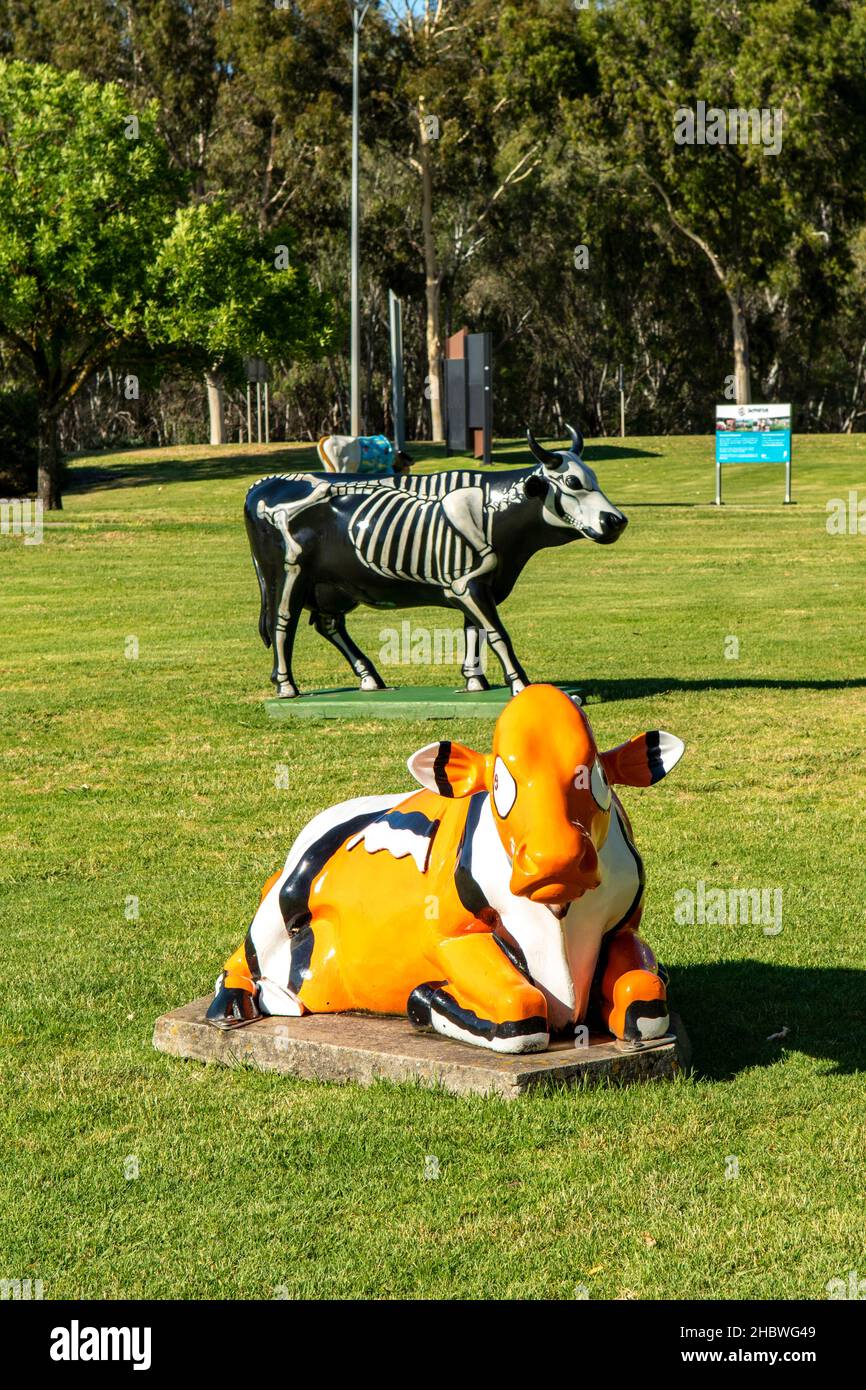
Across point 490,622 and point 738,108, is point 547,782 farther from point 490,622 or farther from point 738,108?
point 738,108

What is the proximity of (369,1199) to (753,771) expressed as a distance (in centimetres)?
681

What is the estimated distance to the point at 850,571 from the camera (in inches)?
967

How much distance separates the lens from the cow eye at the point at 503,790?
501 cm

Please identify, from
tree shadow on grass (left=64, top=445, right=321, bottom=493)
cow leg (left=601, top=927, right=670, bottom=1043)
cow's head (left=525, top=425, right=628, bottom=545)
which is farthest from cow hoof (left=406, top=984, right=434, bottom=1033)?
tree shadow on grass (left=64, top=445, right=321, bottom=493)

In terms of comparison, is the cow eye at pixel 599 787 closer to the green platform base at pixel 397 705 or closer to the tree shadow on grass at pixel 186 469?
the green platform base at pixel 397 705

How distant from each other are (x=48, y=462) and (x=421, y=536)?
27705 mm

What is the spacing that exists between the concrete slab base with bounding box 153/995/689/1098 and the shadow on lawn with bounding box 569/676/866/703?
8.45m

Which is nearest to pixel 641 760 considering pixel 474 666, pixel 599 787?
pixel 599 787

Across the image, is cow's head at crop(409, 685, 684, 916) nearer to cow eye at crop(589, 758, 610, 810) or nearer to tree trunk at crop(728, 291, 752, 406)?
cow eye at crop(589, 758, 610, 810)

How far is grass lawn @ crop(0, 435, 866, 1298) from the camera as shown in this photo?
4590mm

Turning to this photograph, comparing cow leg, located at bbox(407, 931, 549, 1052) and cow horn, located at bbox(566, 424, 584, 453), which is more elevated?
cow horn, located at bbox(566, 424, 584, 453)

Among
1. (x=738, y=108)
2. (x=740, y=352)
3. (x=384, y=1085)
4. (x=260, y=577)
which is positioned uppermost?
(x=738, y=108)

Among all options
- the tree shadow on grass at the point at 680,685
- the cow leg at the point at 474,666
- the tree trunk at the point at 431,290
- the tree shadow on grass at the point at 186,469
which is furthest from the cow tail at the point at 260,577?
the tree trunk at the point at 431,290

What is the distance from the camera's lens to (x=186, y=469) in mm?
49156
